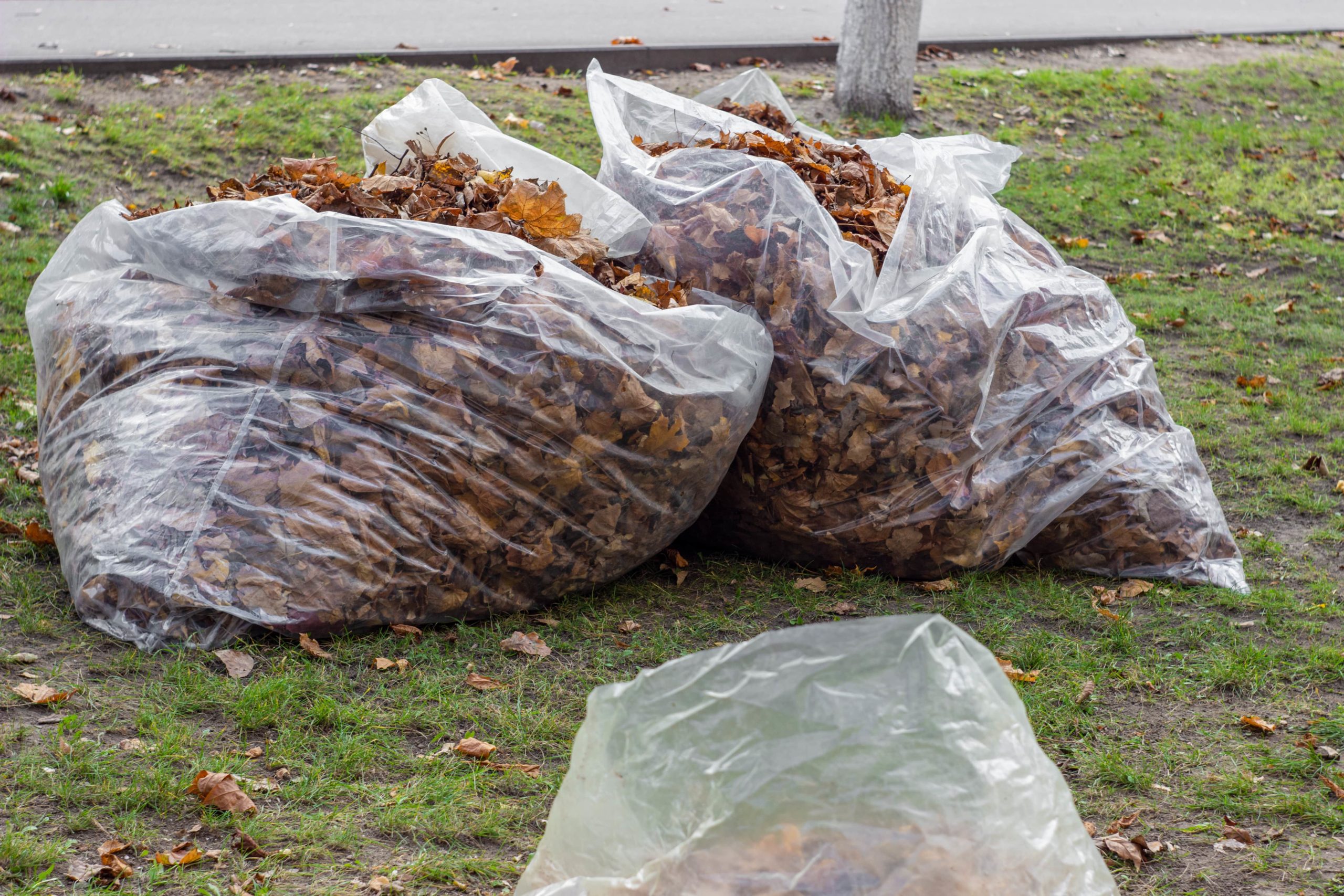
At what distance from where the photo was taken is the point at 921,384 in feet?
9.86

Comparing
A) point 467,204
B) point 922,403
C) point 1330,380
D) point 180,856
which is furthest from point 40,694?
point 1330,380

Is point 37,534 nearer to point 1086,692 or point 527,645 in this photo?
point 527,645

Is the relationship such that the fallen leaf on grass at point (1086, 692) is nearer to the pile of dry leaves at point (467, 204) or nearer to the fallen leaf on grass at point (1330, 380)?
the pile of dry leaves at point (467, 204)

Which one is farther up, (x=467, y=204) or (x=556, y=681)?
(x=467, y=204)

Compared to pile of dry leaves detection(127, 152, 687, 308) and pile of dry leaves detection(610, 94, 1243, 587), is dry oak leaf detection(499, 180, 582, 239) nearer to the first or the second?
pile of dry leaves detection(127, 152, 687, 308)

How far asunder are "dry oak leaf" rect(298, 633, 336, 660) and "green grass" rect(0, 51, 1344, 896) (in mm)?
20

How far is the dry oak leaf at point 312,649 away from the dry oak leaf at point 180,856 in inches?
24.6

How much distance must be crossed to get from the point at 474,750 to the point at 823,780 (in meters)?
1.13

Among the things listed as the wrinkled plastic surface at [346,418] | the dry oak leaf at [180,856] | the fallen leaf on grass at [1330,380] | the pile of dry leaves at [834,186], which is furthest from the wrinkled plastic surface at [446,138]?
the fallen leaf on grass at [1330,380]

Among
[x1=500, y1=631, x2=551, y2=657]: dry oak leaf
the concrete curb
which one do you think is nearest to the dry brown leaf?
[x1=500, y1=631, x2=551, y2=657]: dry oak leaf

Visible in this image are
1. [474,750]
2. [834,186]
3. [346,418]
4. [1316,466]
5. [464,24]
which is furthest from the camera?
[464,24]

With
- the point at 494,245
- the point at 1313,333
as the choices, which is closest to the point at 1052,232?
the point at 1313,333

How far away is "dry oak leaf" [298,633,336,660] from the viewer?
2629mm

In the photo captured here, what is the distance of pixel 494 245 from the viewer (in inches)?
110
